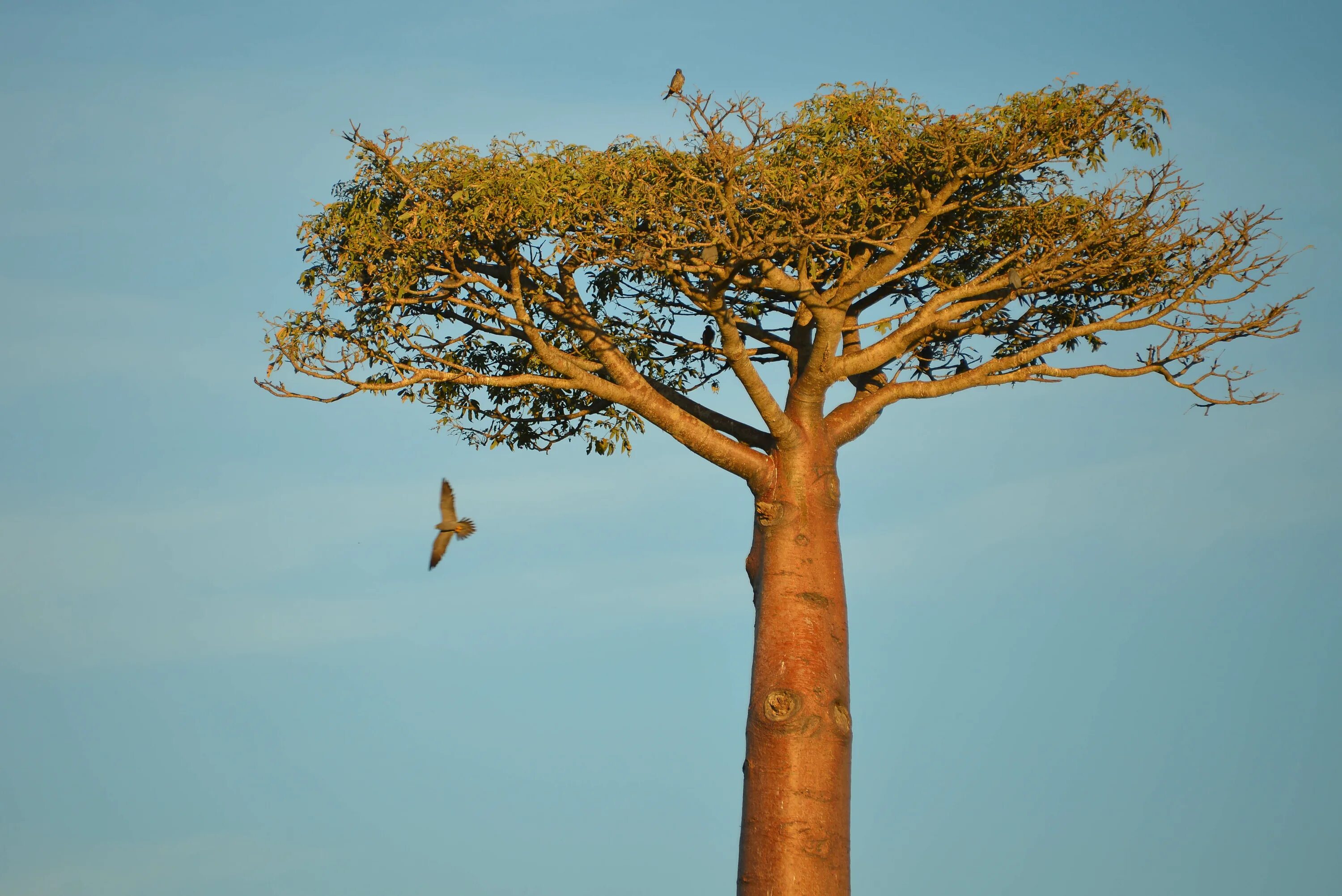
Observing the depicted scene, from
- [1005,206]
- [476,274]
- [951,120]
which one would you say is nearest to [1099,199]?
[1005,206]

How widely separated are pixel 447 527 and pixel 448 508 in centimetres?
19

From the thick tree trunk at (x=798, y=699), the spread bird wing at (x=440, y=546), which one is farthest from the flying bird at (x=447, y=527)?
the thick tree trunk at (x=798, y=699)

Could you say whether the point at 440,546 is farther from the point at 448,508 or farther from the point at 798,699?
the point at 798,699

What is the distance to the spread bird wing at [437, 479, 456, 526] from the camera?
13203 mm

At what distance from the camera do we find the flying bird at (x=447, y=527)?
1321 centimetres

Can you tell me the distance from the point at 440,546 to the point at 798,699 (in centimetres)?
372

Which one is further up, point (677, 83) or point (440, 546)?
point (677, 83)

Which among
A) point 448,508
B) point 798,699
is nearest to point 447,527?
point 448,508

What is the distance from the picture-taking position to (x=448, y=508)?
1320 cm

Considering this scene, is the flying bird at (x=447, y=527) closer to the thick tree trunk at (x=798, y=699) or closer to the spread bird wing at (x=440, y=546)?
the spread bird wing at (x=440, y=546)

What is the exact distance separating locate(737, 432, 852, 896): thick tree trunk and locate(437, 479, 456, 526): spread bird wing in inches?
115

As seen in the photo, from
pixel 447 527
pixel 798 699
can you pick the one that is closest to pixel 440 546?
pixel 447 527

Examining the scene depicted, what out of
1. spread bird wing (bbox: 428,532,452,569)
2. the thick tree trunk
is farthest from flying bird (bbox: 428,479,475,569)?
the thick tree trunk

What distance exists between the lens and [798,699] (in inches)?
484
